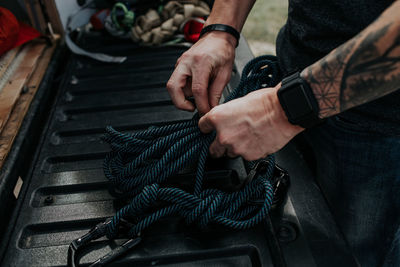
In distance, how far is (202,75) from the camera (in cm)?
94

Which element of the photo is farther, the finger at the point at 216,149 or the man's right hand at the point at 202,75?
the man's right hand at the point at 202,75

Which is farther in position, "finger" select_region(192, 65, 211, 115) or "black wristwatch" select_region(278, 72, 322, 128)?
"finger" select_region(192, 65, 211, 115)

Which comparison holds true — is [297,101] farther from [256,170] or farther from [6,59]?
[6,59]

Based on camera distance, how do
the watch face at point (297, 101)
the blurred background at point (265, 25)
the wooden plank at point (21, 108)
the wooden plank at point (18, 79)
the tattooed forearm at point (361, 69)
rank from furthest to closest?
the blurred background at point (265, 25) → the wooden plank at point (18, 79) → the wooden plank at point (21, 108) → the watch face at point (297, 101) → the tattooed forearm at point (361, 69)

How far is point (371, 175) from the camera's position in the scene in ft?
3.28

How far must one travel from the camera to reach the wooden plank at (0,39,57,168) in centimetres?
105

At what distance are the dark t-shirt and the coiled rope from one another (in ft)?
0.91

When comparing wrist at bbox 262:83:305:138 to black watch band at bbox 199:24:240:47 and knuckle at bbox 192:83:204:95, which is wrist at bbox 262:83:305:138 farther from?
black watch band at bbox 199:24:240:47

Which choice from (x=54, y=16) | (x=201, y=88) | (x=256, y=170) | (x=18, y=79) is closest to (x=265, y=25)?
(x=54, y=16)

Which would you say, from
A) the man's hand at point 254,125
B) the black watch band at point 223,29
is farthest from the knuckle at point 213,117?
the black watch band at point 223,29

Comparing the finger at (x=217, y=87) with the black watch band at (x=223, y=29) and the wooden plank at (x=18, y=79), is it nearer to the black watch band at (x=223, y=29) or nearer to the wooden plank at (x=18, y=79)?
the black watch band at (x=223, y=29)

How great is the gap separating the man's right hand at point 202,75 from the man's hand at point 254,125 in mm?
141

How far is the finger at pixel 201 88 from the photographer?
36.7 inches

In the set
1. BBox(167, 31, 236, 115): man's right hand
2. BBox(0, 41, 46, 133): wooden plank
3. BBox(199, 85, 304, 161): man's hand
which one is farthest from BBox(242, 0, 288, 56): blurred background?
BBox(199, 85, 304, 161): man's hand
